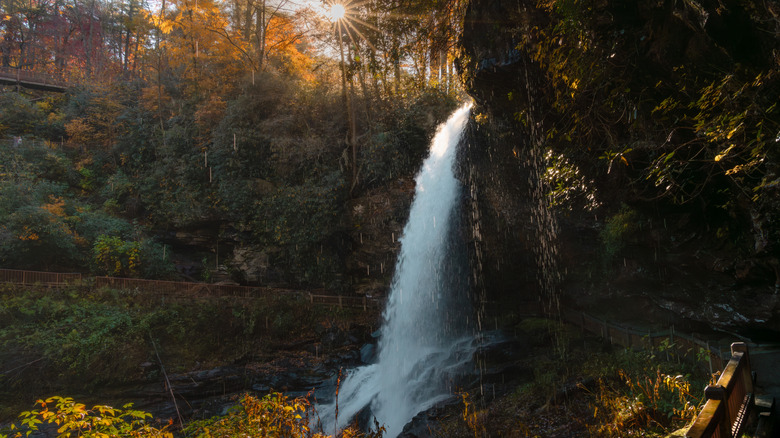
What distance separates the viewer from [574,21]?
5637mm

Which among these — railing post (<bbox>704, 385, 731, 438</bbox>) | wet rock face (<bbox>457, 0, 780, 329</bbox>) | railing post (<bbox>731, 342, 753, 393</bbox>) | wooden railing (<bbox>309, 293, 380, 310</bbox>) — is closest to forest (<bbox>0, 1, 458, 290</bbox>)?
wooden railing (<bbox>309, 293, 380, 310</bbox>)

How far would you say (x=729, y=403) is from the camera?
12.0ft

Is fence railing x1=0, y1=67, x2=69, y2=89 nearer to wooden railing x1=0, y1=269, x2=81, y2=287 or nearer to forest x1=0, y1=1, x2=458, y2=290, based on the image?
forest x1=0, y1=1, x2=458, y2=290

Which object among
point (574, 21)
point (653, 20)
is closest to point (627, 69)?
point (653, 20)

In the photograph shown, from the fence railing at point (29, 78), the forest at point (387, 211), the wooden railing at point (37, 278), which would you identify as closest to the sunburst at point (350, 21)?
the forest at point (387, 211)

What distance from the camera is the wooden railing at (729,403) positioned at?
9.98 feet

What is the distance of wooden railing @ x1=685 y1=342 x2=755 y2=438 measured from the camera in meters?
3.04

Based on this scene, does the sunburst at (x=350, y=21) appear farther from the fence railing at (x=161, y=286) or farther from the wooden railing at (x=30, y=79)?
the wooden railing at (x=30, y=79)

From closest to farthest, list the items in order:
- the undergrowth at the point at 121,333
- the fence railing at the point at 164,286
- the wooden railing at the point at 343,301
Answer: the undergrowth at the point at 121,333 → the fence railing at the point at 164,286 → the wooden railing at the point at 343,301

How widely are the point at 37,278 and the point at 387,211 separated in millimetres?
12688

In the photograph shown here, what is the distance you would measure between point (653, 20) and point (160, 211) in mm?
18405

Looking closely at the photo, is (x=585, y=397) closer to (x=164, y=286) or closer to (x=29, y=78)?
(x=164, y=286)

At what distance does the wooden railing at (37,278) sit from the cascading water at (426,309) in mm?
10685

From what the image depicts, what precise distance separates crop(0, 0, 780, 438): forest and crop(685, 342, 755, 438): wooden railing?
3.06 ft
